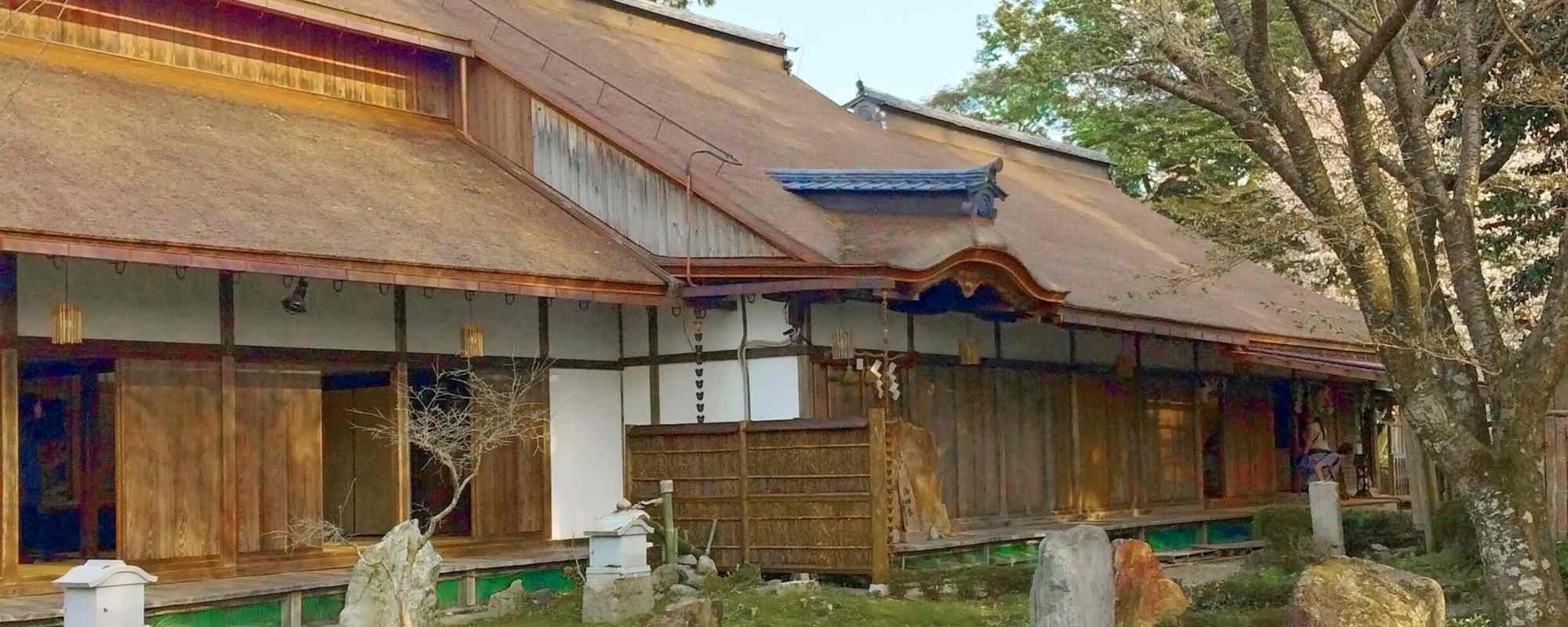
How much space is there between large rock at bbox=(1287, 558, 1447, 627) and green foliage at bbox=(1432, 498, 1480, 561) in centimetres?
608

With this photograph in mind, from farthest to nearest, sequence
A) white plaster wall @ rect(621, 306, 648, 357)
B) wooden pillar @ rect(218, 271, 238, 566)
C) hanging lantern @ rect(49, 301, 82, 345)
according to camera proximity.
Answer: white plaster wall @ rect(621, 306, 648, 357) < wooden pillar @ rect(218, 271, 238, 566) < hanging lantern @ rect(49, 301, 82, 345)

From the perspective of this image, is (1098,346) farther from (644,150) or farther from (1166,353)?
(644,150)

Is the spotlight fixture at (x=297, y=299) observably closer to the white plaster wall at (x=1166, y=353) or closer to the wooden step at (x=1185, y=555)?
the wooden step at (x=1185, y=555)

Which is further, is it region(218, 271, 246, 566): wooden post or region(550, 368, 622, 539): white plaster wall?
region(550, 368, 622, 539): white plaster wall

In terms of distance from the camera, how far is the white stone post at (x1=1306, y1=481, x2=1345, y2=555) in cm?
1591

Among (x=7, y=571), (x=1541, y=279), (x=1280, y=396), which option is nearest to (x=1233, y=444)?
(x=1280, y=396)

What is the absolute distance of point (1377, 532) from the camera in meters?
18.1

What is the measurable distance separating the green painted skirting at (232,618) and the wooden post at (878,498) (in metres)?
4.82

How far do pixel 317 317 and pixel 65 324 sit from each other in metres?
2.22

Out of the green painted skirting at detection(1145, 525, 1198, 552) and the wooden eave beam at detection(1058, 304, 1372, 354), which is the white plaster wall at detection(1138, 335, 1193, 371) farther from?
the green painted skirting at detection(1145, 525, 1198, 552)

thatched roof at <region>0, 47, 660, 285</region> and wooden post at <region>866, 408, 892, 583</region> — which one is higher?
thatched roof at <region>0, 47, 660, 285</region>

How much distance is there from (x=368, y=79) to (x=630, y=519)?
6045 millimetres

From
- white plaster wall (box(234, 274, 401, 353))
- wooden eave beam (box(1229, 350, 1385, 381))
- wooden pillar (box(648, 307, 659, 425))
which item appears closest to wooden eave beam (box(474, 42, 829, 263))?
wooden pillar (box(648, 307, 659, 425))

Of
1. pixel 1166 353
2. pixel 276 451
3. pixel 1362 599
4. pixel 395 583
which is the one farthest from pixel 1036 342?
pixel 1362 599
